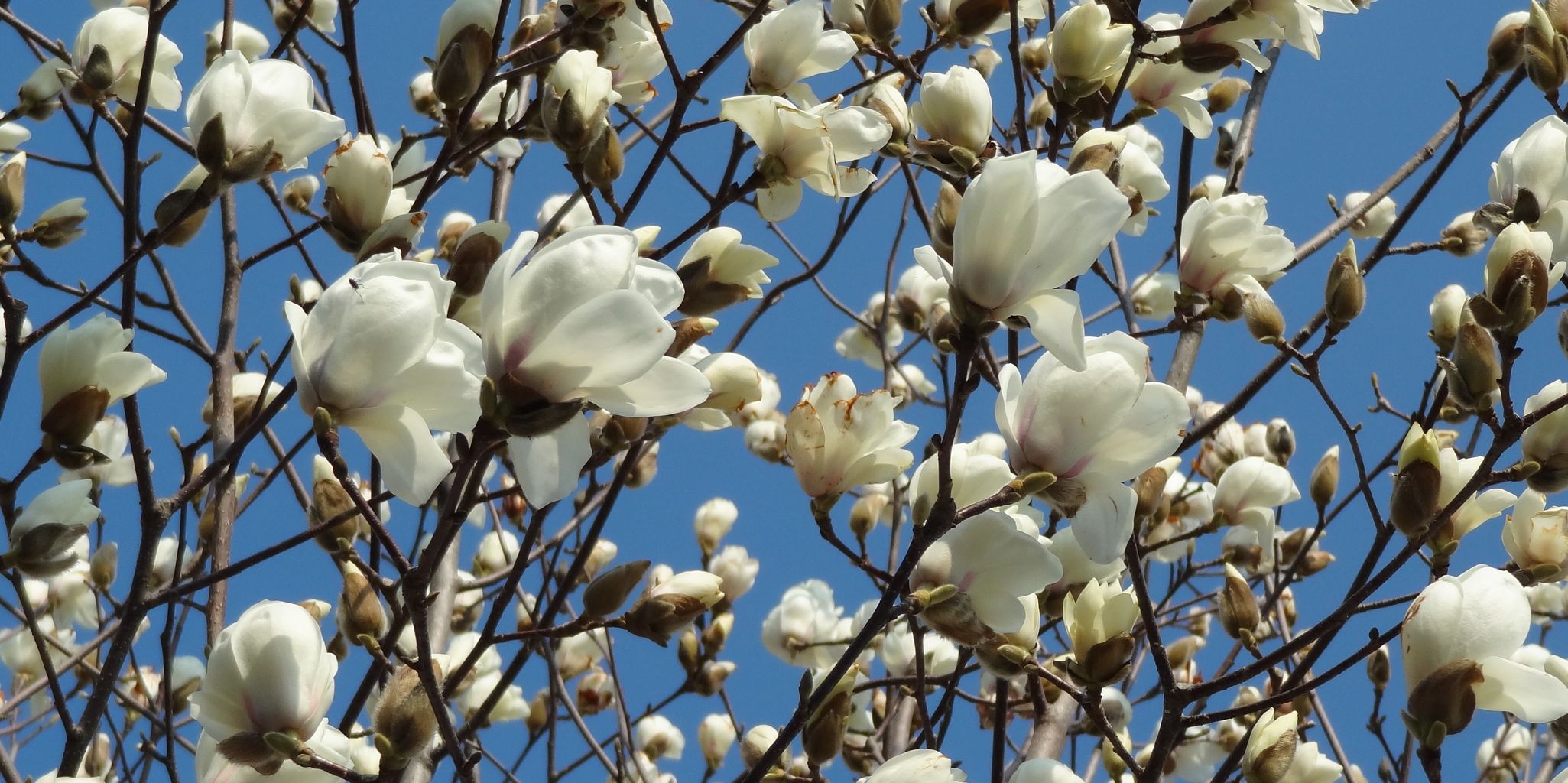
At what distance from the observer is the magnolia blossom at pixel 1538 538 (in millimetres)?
1191

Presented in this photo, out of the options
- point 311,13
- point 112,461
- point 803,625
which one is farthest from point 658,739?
point 311,13

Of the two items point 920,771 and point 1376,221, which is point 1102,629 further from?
point 1376,221

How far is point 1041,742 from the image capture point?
156cm

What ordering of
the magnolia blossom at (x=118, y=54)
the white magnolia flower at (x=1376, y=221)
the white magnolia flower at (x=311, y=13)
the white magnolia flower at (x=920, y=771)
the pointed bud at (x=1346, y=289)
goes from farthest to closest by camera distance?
the white magnolia flower at (x=1376, y=221)
the white magnolia flower at (x=311, y=13)
the magnolia blossom at (x=118, y=54)
the pointed bud at (x=1346, y=289)
the white magnolia flower at (x=920, y=771)

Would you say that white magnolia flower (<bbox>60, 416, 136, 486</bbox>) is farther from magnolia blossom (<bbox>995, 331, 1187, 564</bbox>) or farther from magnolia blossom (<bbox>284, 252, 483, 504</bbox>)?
magnolia blossom (<bbox>995, 331, 1187, 564</bbox>)

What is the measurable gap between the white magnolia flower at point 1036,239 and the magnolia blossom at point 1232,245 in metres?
0.61

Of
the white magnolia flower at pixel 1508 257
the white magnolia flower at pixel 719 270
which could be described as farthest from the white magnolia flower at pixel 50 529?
the white magnolia flower at pixel 1508 257

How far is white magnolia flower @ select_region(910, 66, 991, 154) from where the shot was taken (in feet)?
4.26

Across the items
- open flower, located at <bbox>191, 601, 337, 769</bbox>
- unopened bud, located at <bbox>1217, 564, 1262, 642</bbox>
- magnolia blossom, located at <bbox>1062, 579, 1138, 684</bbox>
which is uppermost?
unopened bud, located at <bbox>1217, 564, 1262, 642</bbox>

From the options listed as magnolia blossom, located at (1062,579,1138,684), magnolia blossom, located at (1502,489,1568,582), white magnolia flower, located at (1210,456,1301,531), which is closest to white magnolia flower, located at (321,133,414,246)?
magnolia blossom, located at (1062,579,1138,684)

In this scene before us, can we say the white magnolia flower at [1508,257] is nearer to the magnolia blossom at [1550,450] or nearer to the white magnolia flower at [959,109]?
the magnolia blossom at [1550,450]

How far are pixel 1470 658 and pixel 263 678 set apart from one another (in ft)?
2.81

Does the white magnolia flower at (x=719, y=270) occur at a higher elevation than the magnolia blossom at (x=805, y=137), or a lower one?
lower

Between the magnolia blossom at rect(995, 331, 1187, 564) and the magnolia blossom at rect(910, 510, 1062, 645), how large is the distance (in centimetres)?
7
